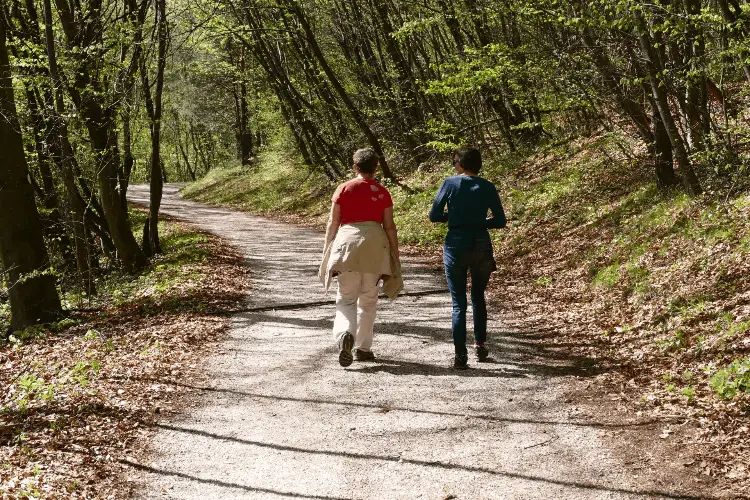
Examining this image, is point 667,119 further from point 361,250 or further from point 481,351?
point 361,250

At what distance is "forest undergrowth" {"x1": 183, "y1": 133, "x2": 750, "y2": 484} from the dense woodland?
29.0 inches

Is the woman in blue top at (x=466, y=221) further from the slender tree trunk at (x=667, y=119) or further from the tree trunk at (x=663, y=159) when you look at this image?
the tree trunk at (x=663, y=159)

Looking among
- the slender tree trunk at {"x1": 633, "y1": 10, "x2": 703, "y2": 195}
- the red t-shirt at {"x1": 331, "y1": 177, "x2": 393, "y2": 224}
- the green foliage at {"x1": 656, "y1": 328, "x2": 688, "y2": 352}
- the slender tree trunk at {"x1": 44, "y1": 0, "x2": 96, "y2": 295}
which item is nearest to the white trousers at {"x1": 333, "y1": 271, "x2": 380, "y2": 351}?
the red t-shirt at {"x1": 331, "y1": 177, "x2": 393, "y2": 224}

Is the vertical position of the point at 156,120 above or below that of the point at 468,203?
above

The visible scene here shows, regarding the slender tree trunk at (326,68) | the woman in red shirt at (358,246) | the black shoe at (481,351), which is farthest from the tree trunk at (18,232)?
the slender tree trunk at (326,68)

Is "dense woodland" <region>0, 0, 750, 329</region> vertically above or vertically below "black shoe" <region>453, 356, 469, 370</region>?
above

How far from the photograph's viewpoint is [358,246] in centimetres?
654

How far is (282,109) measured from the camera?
3030 centimetres

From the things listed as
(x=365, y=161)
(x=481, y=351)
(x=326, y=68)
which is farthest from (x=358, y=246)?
(x=326, y=68)

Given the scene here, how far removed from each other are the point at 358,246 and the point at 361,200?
1.52ft

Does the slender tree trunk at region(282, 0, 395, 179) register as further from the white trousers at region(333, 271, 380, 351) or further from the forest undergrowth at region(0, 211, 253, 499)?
the white trousers at region(333, 271, 380, 351)

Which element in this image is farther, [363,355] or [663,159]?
[663,159]

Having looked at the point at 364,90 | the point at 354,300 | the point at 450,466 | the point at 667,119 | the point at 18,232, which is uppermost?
the point at 364,90

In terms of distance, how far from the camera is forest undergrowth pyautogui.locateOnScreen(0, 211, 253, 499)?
4926 millimetres
